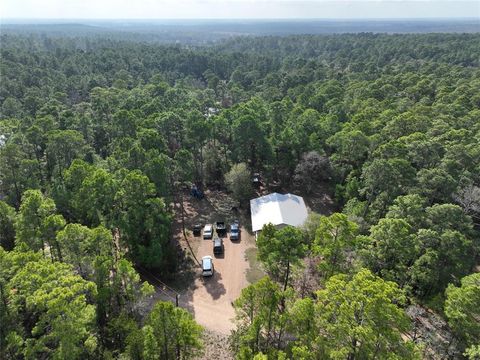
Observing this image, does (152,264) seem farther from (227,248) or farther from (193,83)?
(193,83)

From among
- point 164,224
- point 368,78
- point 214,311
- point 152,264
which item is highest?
point 368,78

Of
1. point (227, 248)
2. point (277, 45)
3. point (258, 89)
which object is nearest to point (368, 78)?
point (258, 89)

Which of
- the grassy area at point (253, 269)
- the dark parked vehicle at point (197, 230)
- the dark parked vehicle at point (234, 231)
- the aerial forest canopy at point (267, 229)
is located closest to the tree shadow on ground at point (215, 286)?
the grassy area at point (253, 269)

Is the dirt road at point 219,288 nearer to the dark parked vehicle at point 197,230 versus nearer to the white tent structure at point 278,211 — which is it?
the dark parked vehicle at point 197,230

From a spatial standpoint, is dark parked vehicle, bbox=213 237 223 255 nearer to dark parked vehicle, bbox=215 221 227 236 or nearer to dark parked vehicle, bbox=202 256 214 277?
dark parked vehicle, bbox=202 256 214 277

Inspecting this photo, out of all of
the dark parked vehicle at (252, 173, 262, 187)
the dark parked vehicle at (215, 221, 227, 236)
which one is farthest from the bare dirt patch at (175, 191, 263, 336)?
the dark parked vehicle at (252, 173, 262, 187)

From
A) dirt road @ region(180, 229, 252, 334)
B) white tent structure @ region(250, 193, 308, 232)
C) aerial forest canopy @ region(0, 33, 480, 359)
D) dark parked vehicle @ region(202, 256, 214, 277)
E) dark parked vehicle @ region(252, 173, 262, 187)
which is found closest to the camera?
aerial forest canopy @ region(0, 33, 480, 359)
